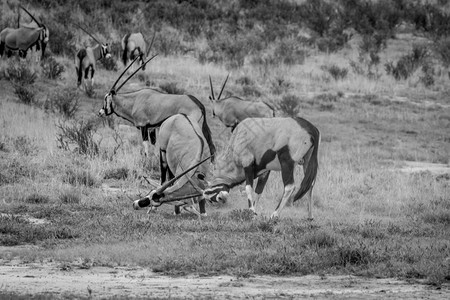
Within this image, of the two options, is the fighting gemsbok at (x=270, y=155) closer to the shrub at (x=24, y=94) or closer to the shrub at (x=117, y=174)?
the shrub at (x=117, y=174)

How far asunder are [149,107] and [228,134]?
4.16 metres

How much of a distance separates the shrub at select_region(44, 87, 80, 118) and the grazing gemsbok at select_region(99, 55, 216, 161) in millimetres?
3114

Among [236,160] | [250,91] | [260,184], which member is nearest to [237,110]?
[250,91]

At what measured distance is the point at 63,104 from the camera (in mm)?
19781

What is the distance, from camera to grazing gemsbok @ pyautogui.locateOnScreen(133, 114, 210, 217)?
445 inches

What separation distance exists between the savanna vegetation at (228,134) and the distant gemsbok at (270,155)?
0.42 metres

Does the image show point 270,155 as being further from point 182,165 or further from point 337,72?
point 337,72

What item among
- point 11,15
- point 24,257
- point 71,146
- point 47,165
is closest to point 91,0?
point 11,15

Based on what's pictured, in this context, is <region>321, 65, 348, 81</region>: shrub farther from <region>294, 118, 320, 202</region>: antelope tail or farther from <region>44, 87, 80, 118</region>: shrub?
<region>294, 118, 320, 202</region>: antelope tail

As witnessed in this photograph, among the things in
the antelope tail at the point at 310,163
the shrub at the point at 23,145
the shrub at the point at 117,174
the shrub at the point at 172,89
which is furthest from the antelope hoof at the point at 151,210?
the shrub at the point at 172,89

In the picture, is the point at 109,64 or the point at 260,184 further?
the point at 109,64

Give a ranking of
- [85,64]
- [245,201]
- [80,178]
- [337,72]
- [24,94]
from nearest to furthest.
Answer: [245,201], [80,178], [24,94], [85,64], [337,72]

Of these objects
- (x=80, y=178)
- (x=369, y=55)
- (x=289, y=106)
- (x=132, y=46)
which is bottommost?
(x=369, y=55)

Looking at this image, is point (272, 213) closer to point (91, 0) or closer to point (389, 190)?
point (389, 190)
